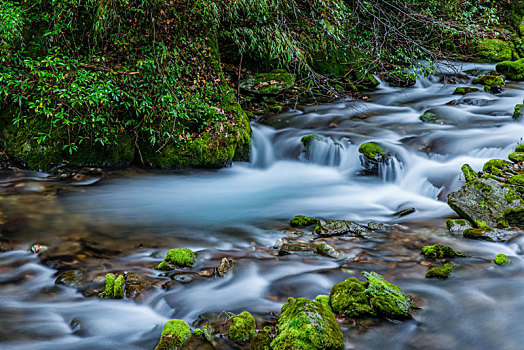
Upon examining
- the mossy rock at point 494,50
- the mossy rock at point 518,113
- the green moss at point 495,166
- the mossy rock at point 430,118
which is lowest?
the green moss at point 495,166

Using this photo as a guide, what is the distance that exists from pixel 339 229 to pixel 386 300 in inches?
77.1

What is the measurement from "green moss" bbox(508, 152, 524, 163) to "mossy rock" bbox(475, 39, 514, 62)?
9.55 meters

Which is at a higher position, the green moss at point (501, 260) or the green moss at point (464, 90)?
the green moss at point (464, 90)

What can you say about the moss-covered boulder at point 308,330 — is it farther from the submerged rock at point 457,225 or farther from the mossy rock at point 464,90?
the mossy rock at point 464,90

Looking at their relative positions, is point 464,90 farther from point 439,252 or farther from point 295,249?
point 295,249

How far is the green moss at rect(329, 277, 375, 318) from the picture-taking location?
3.01 m

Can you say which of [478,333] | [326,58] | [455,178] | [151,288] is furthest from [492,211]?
[326,58]

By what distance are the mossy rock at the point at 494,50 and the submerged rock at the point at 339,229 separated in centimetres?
1282

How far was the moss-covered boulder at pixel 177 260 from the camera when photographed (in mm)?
3875

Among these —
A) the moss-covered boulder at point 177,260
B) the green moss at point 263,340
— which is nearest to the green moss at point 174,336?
the green moss at point 263,340

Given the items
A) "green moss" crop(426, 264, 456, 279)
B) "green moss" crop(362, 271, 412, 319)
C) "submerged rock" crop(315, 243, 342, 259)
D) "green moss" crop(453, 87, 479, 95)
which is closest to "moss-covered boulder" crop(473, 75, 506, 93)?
"green moss" crop(453, 87, 479, 95)

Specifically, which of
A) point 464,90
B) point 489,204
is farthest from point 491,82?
point 489,204

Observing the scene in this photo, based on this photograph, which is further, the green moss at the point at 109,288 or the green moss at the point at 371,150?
the green moss at the point at 371,150

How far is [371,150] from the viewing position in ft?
26.1
